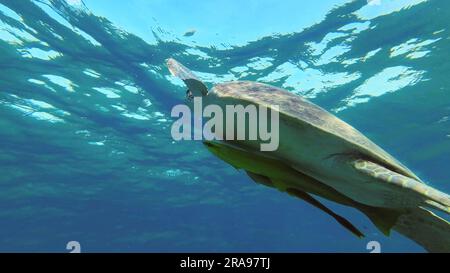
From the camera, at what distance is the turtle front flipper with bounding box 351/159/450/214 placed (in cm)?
196

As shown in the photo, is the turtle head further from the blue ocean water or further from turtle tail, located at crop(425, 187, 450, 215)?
the blue ocean water

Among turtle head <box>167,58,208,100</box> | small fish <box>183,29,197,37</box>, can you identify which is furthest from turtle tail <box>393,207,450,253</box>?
small fish <box>183,29,197,37</box>

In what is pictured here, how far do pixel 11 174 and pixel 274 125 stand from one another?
30.8 metres

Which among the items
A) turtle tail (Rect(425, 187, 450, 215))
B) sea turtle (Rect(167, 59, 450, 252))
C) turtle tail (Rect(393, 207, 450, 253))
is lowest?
turtle tail (Rect(393, 207, 450, 253))

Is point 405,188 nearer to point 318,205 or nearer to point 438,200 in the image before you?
point 438,200

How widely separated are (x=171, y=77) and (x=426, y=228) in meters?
14.2

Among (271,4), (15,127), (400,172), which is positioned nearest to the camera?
(400,172)

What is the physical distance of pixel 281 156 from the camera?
2143 mm

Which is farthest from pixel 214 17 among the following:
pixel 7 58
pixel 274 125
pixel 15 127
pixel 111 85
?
pixel 15 127

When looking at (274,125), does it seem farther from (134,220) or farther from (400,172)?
(134,220)

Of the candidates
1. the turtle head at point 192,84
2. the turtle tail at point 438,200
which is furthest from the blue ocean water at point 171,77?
the turtle tail at point 438,200

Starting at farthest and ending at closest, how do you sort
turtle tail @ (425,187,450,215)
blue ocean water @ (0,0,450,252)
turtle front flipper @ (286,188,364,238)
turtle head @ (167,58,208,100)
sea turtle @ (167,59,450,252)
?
blue ocean water @ (0,0,450,252) → turtle head @ (167,58,208,100) → turtle front flipper @ (286,188,364,238) → sea turtle @ (167,59,450,252) → turtle tail @ (425,187,450,215)

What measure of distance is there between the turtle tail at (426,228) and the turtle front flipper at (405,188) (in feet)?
0.71

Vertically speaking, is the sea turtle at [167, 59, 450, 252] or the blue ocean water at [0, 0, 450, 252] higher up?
the blue ocean water at [0, 0, 450, 252]
